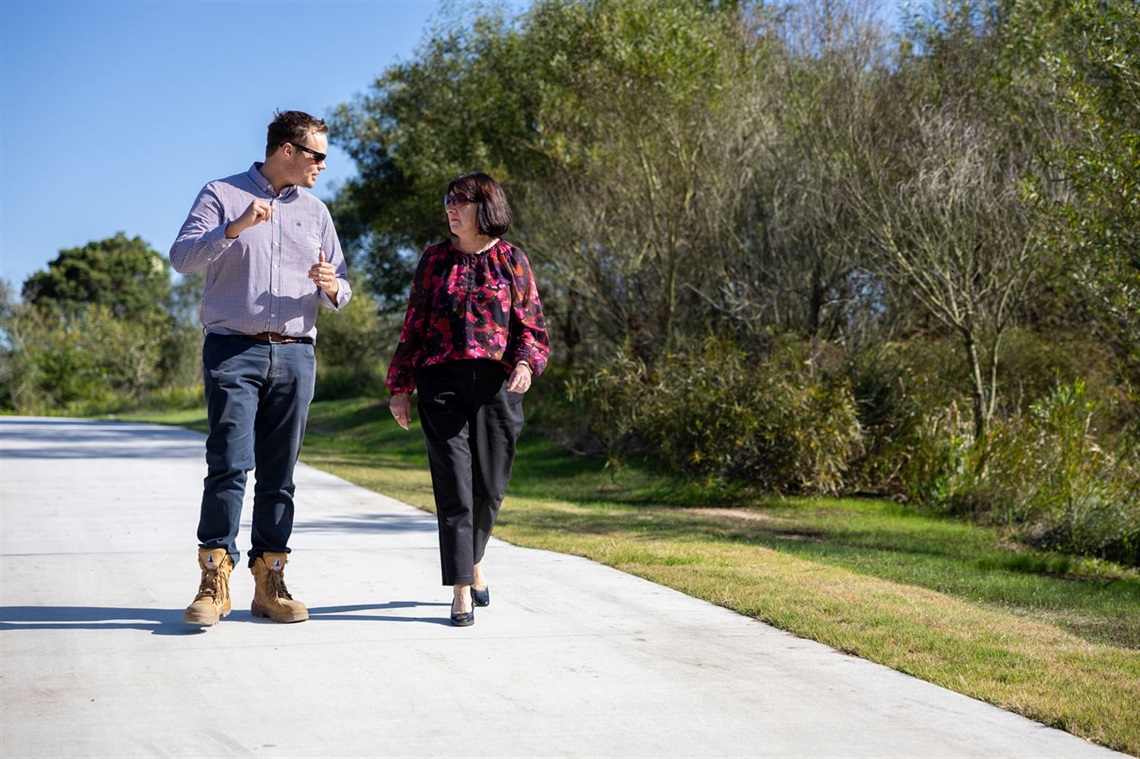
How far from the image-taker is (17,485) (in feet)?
37.1

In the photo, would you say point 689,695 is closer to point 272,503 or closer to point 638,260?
point 272,503

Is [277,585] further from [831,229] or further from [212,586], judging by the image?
[831,229]

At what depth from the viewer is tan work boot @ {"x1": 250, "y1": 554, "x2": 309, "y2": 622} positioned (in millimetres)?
5348

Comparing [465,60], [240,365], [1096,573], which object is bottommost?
[1096,573]

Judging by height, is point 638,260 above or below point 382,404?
above

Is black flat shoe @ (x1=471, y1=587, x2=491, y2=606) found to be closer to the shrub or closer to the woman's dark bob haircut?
the woman's dark bob haircut

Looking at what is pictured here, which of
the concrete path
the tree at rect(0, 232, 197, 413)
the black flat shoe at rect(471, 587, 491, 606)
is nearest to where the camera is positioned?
the concrete path

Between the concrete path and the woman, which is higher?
the woman

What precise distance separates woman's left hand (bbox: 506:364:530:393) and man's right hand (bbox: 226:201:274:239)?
124 cm

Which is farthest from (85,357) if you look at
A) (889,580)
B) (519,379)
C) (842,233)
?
(519,379)

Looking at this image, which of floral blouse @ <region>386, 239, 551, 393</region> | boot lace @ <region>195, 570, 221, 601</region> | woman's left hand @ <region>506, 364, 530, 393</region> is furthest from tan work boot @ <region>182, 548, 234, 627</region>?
woman's left hand @ <region>506, 364, 530, 393</region>

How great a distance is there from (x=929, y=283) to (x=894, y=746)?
11.1m

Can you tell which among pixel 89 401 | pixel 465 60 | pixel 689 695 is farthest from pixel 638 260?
pixel 89 401

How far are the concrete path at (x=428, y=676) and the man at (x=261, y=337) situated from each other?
312 mm
